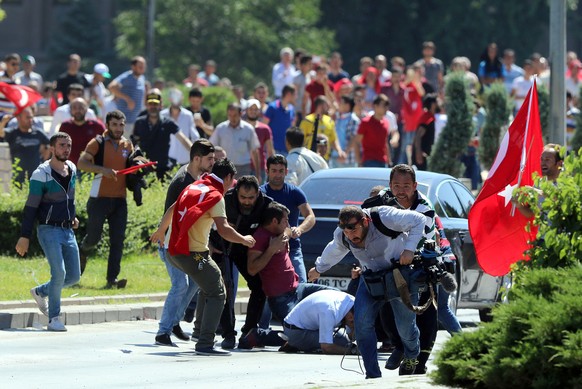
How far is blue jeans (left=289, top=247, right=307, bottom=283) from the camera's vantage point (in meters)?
15.7

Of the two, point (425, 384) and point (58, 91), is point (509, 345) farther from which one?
point (58, 91)

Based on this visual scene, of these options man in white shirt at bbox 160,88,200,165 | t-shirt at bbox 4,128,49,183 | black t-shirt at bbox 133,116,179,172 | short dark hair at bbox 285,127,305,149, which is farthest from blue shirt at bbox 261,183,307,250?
t-shirt at bbox 4,128,49,183

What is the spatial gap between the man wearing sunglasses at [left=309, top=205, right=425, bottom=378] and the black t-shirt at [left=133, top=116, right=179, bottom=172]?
360 inches

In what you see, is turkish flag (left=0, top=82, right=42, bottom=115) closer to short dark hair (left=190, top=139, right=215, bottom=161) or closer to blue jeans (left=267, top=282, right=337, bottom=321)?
short dark hair (left=190, top=139, right=215, bottom=161)

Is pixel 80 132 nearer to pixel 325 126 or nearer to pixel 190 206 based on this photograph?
pixel 325 126

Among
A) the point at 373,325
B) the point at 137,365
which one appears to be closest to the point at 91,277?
the point at 137,365

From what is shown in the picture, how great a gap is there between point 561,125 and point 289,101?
20.0ft

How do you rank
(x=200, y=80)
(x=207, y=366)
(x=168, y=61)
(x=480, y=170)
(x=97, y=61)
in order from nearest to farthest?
(x=207, y=366) < (x=480, y=170) < (x=200, y=80) < (x=168, y=61) < (x=97, y=61)

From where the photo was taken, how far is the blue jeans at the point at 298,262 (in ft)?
51.4

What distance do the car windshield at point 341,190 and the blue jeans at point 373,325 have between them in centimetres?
428

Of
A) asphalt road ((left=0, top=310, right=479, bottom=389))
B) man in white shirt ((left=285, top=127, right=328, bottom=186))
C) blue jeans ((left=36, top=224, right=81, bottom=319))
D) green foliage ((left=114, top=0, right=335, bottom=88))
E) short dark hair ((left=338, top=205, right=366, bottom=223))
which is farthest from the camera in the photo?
green foliage ((left=114, top=0, right=335, bottom=88))

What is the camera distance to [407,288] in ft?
39.8

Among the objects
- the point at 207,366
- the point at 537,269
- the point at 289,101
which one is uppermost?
the point at 289,101

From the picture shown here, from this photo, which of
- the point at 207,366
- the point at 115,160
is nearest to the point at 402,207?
the point at 207,366
